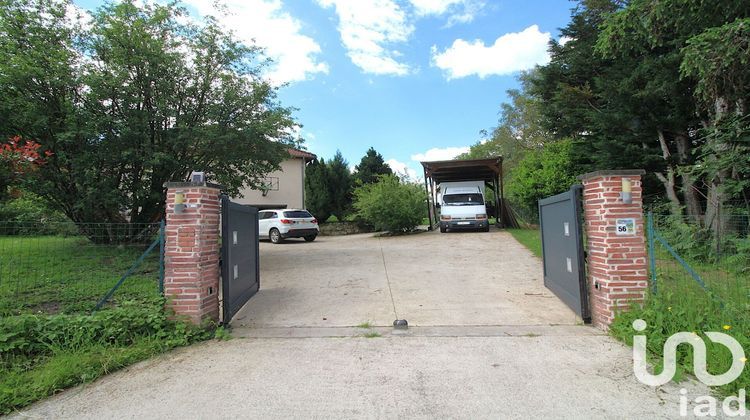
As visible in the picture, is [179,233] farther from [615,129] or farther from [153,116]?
[615,129]

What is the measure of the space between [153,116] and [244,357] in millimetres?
7344

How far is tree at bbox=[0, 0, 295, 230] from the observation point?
324 inches

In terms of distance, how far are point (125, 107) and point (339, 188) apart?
18331 millimetres

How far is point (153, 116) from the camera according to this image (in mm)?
9219

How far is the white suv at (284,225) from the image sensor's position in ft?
53.6

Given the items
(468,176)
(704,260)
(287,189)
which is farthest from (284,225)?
(704,260)

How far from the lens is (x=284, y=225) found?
1630 cm

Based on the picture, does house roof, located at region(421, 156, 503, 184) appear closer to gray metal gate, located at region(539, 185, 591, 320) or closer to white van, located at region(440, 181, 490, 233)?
white van, located at region(440, 181, 490, 233)

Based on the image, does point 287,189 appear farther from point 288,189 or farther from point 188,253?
point 188,253

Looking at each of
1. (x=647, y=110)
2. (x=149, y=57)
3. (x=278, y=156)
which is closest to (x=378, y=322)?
(x=278, y=156)

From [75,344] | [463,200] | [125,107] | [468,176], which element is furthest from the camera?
[468,176]

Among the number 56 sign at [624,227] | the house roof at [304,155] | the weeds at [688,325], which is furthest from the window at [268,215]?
the weeds at [688,325]

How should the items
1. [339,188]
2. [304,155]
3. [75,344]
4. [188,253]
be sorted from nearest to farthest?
[75,344] < [188,253] < [304,155] < [339,188]

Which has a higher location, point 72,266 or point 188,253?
point 188,253
